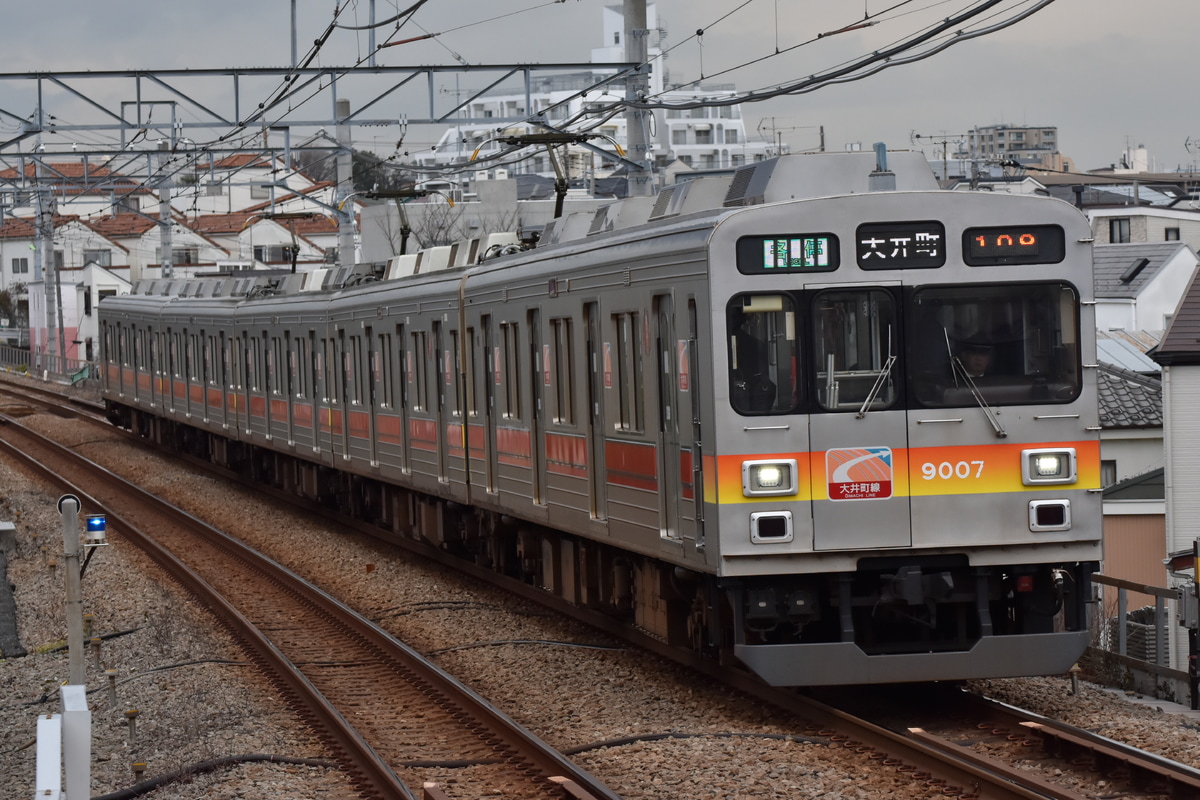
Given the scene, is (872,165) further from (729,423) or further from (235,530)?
(235,530)

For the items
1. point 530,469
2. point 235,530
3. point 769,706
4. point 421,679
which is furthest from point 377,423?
point 769,706

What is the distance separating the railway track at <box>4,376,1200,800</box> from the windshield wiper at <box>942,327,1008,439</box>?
1.41 meters

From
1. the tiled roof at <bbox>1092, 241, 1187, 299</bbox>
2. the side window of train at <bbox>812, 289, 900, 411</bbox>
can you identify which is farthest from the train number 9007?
the tiled roof at <bbox>1092, 241, 1187, 299</bbox>

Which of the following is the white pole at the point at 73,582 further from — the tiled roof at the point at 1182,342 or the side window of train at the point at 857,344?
the tiled roof at the point at 1182,342

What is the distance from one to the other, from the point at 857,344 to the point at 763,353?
499 millimetres

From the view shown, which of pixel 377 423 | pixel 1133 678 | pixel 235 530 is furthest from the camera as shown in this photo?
pixel 235 530

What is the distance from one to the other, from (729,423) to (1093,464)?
6.19 ft

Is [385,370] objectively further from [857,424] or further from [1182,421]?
[857,424]

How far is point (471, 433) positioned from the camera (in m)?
14.8

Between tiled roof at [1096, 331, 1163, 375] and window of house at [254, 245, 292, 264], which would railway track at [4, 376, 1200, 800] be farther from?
window of house at [254, 245, 292, 264]

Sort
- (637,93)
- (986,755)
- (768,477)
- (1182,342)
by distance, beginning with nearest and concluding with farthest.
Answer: (986,755) < (768,477) < (637,93) < (1182,342)

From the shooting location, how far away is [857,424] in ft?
28.4

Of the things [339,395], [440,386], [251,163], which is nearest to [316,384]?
[339,395]

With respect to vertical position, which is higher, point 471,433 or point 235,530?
point 471,433
